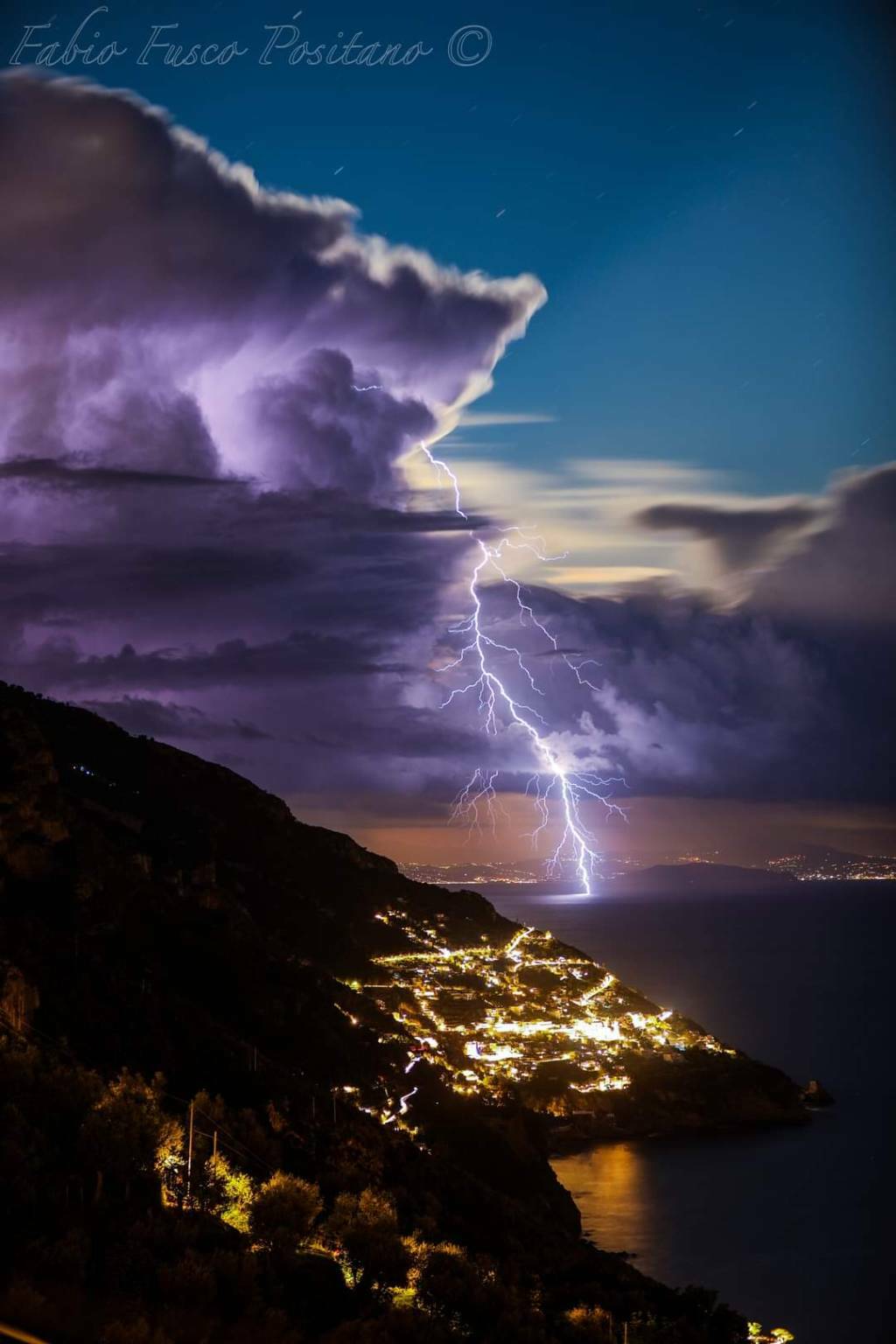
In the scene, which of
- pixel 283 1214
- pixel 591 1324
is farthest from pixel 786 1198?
pixel 283 1214

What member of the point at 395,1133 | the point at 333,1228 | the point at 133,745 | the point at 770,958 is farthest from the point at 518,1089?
the point at 770,958

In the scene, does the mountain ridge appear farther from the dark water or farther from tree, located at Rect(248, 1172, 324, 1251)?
the dark water

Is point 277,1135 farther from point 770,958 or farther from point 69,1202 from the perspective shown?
point 770,958

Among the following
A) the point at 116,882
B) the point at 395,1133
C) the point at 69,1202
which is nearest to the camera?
the point at 69,1202

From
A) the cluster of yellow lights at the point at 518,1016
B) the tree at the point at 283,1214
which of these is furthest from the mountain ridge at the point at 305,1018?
the tree at the point at 283,1214

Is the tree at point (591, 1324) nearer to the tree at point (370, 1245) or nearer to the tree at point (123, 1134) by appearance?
the tree at point (370, 1245)

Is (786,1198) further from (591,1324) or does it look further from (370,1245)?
(370,1245)
